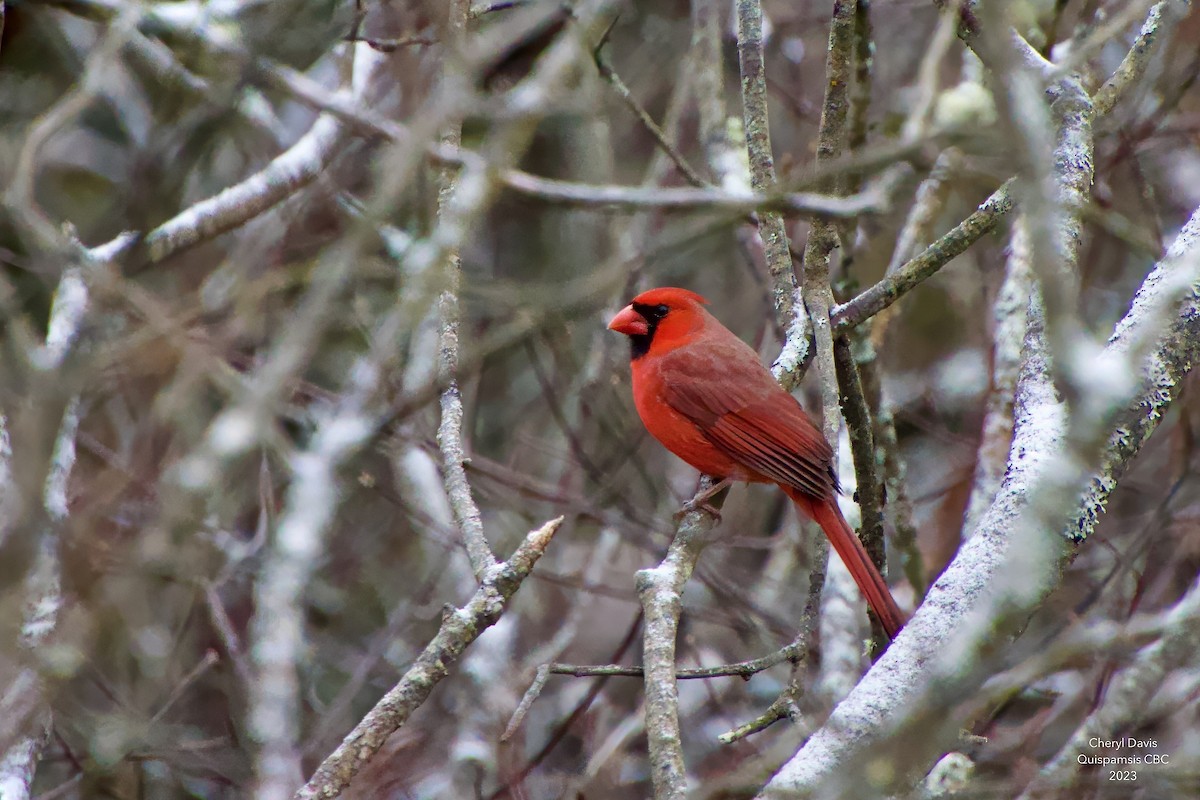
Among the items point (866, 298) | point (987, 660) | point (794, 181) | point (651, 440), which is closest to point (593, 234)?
point (651, 440)

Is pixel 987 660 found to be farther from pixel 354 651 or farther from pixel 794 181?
pixel 354 651

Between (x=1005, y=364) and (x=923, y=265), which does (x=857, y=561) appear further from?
Answer: (x=1005, y=364)

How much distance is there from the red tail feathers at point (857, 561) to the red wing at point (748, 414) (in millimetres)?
63

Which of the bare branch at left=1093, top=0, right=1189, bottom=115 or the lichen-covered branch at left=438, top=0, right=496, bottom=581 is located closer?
the lichen-covered branch at left=438, top=0, right=496, bottom=581

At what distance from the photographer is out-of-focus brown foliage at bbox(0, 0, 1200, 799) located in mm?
4141

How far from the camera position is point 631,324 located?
199 inches

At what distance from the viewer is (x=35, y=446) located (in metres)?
2.19

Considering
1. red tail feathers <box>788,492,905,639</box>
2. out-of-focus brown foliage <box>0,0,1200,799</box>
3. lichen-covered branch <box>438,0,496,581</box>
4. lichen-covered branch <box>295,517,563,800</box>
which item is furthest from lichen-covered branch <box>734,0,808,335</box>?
lichen-covered branch <box>295,517,563,800</box>

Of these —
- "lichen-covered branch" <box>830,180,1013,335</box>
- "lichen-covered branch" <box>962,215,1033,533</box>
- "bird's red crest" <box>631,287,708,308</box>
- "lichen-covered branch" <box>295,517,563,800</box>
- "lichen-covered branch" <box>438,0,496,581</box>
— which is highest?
"bird's red crest" <box>631,287,708,308</box>

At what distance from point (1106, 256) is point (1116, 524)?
1616 millimetres

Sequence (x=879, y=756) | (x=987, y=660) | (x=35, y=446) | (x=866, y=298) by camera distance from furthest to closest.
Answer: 1. (x=866, y=298)
2. (x=35, y=446)
3. (x=987, y=660)
4. (x=879, y=756)

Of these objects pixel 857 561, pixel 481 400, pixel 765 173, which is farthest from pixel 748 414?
pixel 481 400

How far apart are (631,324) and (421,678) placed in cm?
293

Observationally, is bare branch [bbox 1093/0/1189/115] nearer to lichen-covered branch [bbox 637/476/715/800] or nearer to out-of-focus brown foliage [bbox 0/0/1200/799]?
out-of-focus brown foliage [bbox 0/0/1200/799]
